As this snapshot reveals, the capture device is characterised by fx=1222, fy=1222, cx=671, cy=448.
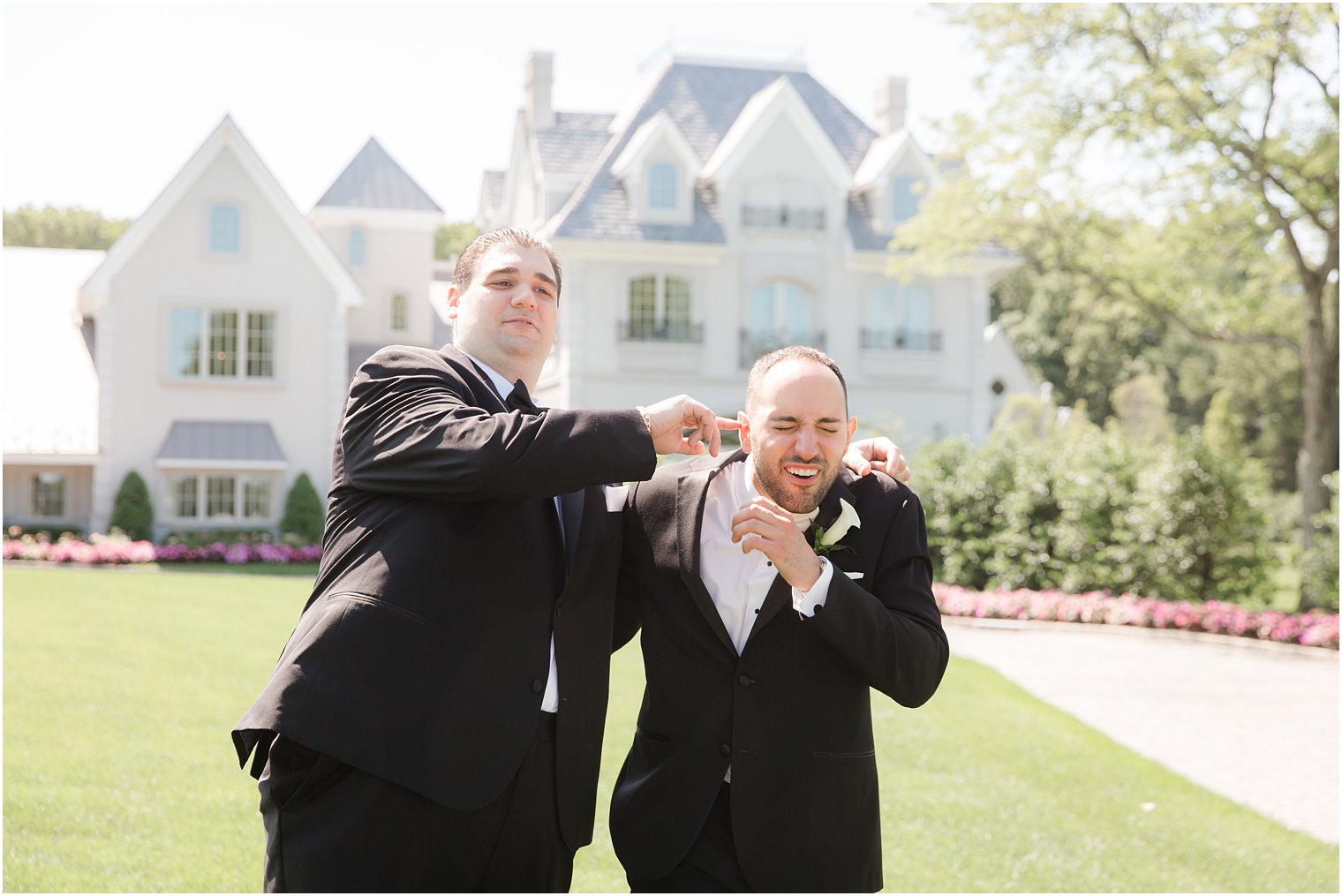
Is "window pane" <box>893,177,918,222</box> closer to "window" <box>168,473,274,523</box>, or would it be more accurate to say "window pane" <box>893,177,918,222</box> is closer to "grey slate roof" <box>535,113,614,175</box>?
"grey slate roof" <box>535,113,614,175</box>

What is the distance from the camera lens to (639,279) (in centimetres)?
3198

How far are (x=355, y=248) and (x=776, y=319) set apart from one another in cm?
1237

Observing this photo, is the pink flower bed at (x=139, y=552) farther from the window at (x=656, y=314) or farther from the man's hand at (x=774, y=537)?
the man's hand at (x=774, y=537)

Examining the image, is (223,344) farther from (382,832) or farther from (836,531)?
(836,531)

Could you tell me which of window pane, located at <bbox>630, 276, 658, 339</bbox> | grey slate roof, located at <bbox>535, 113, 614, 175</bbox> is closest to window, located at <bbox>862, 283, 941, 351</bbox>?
window pane, located at <bbox>630, 276, 658, 339</bbox>

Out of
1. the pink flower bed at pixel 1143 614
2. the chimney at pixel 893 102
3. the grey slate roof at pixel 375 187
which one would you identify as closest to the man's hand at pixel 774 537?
the pink flower bed at pixel 1143 614

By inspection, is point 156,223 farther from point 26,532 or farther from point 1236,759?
point 1236,759

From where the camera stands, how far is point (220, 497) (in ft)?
95.2

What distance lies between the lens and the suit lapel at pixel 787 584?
3262 millimetres

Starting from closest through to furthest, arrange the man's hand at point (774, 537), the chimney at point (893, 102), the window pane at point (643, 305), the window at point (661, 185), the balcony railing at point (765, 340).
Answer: the man's hand at point (774, 537) → the window at point (661, 185) → the window pane at point (643, 305) → the balcony railing at point (765, 340) → the chimney at point (893, 102)

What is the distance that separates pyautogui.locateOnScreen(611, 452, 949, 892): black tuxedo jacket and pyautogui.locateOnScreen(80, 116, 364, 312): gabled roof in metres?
28.1

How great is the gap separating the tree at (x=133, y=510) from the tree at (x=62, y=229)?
117ft

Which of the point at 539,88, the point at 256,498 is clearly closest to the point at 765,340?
the point at 539,88

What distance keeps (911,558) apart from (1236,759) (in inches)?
344
